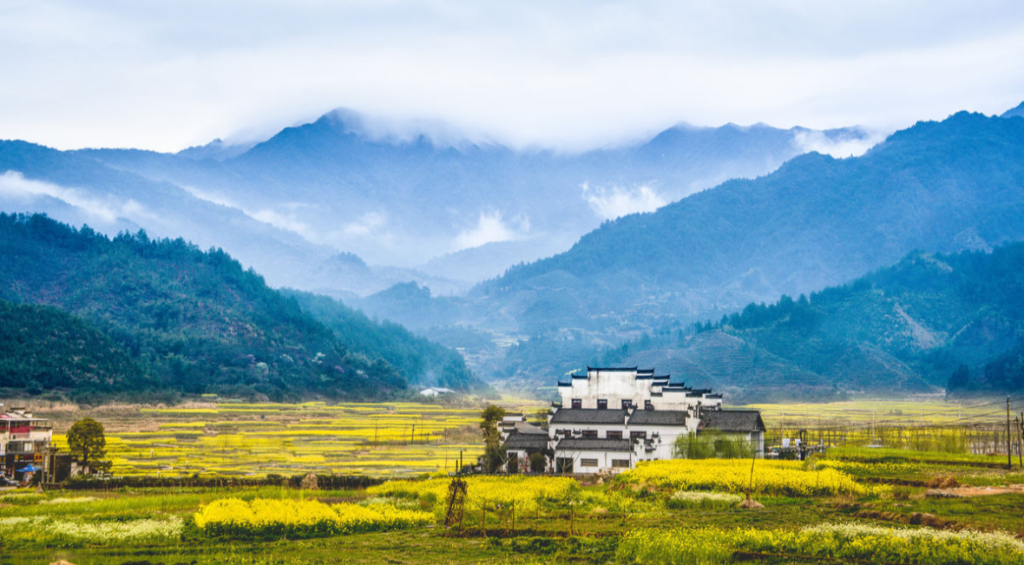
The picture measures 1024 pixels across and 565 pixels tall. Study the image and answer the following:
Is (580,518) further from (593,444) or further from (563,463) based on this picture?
(593,444)

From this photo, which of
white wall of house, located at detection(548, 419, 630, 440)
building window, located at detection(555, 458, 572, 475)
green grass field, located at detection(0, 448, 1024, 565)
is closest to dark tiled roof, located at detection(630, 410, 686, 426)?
white wall of house, located at detection(548, 419, 630, 440)

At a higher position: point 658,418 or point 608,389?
point 608,389

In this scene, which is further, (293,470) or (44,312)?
(44,312)

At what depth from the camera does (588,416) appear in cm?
7512

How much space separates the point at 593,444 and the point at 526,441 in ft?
20.4

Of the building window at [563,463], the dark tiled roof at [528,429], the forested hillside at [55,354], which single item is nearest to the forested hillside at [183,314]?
the forested hillside at [55,354]

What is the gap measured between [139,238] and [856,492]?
16904 cm

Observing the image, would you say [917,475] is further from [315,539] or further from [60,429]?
[60,429]

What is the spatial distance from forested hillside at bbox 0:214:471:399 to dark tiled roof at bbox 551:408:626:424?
70.4 metres

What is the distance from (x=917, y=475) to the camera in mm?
51562

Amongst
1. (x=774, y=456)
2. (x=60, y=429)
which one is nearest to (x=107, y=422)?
(x=60, y=429)

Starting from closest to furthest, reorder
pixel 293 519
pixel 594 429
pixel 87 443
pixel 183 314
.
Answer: pixel 293 519 < pixel 87 443 < pixel 594 429 < pixel 183 314

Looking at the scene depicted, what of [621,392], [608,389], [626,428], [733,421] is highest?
[608,389]

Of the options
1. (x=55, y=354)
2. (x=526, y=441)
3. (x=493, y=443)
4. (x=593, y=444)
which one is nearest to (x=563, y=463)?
(x=593, y=444)
